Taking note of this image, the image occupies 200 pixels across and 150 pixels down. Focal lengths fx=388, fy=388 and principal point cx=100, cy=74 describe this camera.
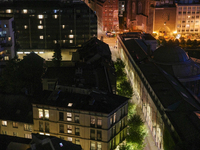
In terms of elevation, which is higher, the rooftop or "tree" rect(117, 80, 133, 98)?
the rooftop

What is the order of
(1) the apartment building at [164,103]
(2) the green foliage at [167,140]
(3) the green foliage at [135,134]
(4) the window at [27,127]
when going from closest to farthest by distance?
(1) the apartment building at [164,103], (2) the green foliage at [167,140], (3) the green foliage at [135,134], (4) the window at [27,127]

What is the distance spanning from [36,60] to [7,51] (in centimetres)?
2172

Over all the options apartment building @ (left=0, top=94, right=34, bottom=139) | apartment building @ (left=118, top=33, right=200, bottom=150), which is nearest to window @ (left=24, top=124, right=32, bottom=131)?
apartment building @ (left=0, top=94, right=34, bottom=139)

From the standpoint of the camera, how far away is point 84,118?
6769 centimetres

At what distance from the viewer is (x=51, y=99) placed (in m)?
71.3

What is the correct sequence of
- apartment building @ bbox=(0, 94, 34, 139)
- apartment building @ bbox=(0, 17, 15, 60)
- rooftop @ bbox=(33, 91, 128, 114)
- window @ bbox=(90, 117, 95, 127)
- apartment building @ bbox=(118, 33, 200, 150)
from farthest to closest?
1. apartment building @ bbox=(0, 17, 15, 60)
2. apartment building @ bbox=(0, 94, 34, 139)
3. rooftop @ bbox=(33, 91, 128, 114)
4. window @ bbox=(90, 117, 95, 127)
5. apartment building @ bbox=(118, 33, 200, 150)

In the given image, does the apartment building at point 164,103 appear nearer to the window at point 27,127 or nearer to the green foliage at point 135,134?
the green foliage at point 135,134

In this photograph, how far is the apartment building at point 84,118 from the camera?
220 ft

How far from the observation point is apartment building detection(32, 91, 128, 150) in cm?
6706

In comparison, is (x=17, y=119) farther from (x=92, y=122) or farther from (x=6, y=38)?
(x=6, y=38)

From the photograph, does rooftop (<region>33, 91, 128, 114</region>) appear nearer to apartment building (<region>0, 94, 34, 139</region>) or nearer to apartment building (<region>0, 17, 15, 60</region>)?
apartment building (<region>0, 94, 34, 139</region>)

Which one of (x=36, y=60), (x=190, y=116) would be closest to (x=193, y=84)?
(x=190, y=116)

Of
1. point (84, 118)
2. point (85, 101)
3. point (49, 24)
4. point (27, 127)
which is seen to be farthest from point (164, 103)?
point (49, 24)

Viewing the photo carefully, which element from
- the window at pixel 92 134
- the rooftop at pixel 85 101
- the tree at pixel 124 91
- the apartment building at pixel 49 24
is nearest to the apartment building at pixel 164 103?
the tree at pixel 124 91
